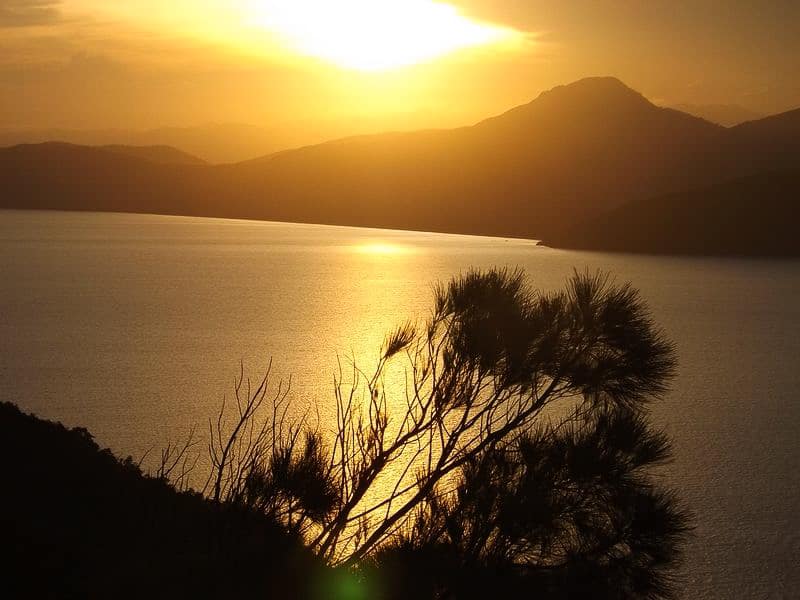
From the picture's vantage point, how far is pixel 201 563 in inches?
186

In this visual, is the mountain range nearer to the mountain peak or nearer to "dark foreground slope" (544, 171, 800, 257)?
the mountain peak

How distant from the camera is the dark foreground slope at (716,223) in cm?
7900

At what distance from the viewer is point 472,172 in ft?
537

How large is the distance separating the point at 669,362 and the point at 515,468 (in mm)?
1245

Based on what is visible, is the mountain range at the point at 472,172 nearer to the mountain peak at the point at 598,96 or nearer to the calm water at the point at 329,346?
the mountain peak at the point at 598,96

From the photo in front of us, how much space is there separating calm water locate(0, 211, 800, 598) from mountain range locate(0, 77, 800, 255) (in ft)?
243

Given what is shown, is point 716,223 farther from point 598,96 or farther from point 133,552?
point 598,96

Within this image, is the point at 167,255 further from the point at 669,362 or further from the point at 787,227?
the point at 669,362

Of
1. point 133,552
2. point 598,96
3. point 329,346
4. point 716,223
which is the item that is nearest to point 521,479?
point 133,552

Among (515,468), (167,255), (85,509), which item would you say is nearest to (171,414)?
(85,509)

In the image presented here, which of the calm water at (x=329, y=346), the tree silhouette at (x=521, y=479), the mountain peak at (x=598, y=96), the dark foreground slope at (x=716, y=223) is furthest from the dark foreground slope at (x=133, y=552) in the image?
the mountain peak at (x=598, y=96)

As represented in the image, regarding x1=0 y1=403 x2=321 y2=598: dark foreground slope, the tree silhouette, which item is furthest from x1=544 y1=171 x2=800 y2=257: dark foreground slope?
x1=0 y1=403 x2=321 y2=598: dark foreground slope

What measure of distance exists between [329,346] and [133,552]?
76.8 ft

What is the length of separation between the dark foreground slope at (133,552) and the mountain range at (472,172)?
119365mm
